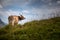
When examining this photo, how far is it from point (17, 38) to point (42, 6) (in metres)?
0.77

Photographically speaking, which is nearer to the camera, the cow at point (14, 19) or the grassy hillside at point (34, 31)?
the grassy hillside at point (34, 31)

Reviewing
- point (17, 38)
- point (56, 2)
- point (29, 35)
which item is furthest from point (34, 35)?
point (56, 2)

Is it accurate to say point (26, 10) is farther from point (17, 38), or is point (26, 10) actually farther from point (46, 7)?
point (17, 38)

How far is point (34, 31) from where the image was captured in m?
2.74

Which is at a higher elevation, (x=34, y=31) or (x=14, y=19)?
(x=14, y=19)

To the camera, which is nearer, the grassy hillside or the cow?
→ the grassy hillside

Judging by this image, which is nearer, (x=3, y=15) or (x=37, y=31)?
(x=37, y=31)

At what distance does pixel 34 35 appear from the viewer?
2697mm

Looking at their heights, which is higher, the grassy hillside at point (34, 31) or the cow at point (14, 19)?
the cow at point (14, 19)

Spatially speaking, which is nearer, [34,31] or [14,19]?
[34,31]

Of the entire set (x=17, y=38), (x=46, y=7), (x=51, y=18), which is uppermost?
(x=46, y=7)

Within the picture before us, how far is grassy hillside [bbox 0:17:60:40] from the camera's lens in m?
2.65

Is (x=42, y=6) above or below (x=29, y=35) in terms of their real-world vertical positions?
above

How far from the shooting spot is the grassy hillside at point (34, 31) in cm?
265
